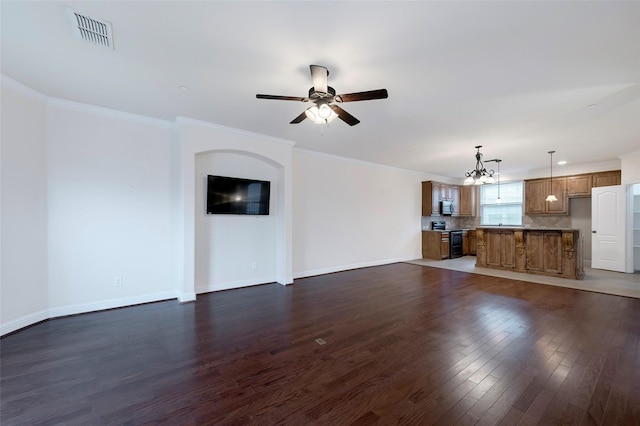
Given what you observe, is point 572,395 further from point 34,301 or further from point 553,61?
point 34,301

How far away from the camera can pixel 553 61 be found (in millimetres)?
2500

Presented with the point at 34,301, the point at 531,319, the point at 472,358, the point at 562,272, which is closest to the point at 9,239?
the point at 34,301

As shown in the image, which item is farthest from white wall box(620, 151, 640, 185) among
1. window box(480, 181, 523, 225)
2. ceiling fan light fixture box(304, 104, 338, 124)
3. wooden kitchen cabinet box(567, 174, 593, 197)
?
ceiling fan light fixture box(304, 104, 338, 124)

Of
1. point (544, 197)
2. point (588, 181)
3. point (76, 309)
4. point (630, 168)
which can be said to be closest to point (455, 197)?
point (544, 197)

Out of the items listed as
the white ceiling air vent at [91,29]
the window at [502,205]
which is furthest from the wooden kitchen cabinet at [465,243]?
the white ceiling air vent at [91,29]

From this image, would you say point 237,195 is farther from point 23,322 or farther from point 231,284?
point 23,322

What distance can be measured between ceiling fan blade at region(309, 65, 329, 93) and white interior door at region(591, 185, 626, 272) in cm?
795

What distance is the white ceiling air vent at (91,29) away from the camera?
2.01 m

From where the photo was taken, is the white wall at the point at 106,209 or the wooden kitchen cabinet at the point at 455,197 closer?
the white wall at the point at 106,209

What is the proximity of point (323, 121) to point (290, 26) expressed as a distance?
35.8 inches

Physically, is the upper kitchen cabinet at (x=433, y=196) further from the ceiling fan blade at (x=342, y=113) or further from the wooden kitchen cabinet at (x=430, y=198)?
the ceiling fan blade at (x=342, y=113)

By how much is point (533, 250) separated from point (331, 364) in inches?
244

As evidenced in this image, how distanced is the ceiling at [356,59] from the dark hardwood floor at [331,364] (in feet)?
9.27

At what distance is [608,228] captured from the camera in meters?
6.32
